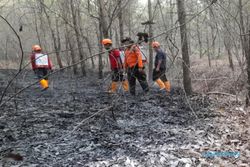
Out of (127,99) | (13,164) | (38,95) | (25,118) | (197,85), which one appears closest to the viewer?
(13,164)

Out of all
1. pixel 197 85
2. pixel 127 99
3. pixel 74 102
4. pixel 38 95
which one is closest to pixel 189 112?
pixel 127 99

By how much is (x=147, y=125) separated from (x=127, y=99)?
2722 mm

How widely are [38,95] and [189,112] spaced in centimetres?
543

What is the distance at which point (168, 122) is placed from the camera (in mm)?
6656

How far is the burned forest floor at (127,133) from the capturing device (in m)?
4.54

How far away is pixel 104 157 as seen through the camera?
4609 millimetres

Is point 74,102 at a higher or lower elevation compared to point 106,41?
lower

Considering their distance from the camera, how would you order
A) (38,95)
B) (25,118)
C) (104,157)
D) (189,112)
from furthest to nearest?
(38,95)
(189,112)
(25,118)
(104,157)

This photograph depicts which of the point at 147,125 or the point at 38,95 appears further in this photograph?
the point at 38,95

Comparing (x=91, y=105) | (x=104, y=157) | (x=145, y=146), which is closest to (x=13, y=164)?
(x=104, y=157)

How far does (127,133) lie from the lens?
19.0ft

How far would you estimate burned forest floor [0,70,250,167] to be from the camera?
14.9 ft

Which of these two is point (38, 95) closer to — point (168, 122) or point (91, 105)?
point (91, 105)

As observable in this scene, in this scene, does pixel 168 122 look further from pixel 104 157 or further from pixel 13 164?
pixel 13 164
